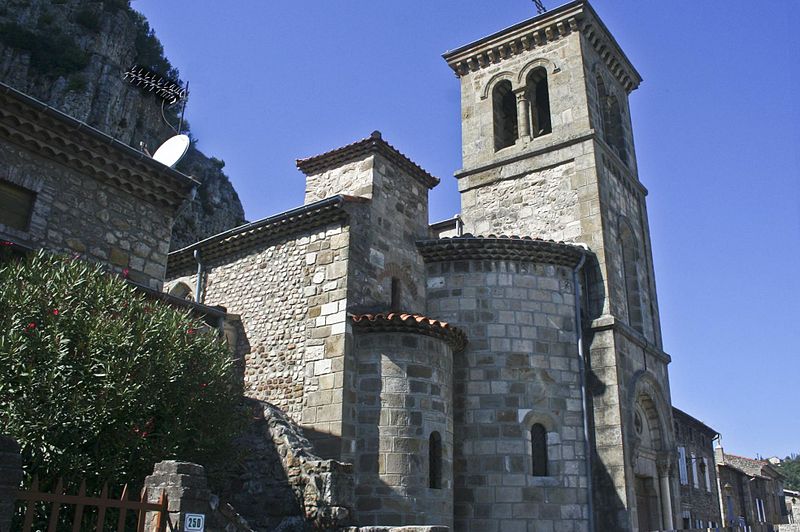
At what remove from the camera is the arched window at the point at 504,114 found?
63.2 feet

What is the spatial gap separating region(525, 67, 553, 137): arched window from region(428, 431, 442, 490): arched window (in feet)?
32.2

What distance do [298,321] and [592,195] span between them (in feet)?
25.1

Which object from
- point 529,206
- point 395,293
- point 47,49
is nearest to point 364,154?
point 395,293

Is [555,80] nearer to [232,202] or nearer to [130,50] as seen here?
[232,202]

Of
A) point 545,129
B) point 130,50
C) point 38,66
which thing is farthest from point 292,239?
point 130,50

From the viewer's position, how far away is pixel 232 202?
39844mm

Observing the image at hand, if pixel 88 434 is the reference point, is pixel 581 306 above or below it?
above

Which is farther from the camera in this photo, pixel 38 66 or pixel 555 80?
pixel 38 66

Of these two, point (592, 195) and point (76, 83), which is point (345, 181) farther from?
point (76, 83)

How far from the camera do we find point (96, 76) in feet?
123

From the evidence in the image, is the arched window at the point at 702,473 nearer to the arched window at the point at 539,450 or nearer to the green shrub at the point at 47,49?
the arched window at the point at 539,450

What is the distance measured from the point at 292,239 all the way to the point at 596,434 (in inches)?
274

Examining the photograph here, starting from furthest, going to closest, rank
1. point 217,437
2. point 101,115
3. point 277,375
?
point 101,115
point 277,375
point 217,437

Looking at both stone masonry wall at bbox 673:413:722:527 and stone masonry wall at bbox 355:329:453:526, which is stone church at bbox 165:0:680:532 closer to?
stone masonry wall at bbox 355:329:453:526
